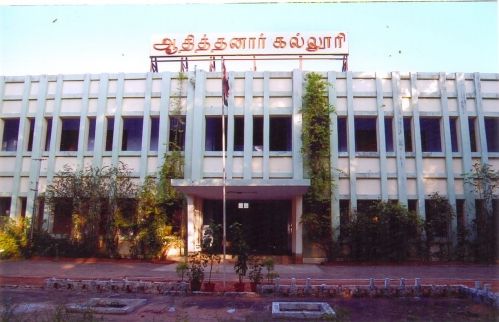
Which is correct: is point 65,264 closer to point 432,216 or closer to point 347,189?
point 347,189

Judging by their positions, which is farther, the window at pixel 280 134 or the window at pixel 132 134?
the window at pixel 132 134

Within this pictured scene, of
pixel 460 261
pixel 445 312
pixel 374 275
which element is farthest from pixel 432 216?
pixel 445 312

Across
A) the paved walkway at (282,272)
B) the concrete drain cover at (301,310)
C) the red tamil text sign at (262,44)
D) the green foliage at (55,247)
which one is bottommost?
the concrete drain cover at (301,310)

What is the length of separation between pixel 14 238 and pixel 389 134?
1754 cm

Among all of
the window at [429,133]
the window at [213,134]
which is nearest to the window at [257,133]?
the window at [213,134]

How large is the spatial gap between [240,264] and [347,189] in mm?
9213

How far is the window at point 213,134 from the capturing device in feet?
62.1

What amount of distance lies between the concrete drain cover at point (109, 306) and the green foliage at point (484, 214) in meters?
14.3

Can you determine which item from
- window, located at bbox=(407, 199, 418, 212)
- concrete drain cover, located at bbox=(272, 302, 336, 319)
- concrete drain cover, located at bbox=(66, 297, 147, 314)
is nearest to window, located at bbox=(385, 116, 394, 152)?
window, located at bbox=(407, 199, 418, 212)

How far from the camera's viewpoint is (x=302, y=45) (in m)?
20.0

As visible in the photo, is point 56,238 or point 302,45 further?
point 302,45

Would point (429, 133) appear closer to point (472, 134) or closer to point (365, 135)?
point (472, 134)

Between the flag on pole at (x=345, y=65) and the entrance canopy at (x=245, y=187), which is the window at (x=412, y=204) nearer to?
the entrance canopy at (x=245, y=187)

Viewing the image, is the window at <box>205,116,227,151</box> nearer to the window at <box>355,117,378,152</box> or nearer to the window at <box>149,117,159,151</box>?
the window at <box>149,117,159,151</box>
